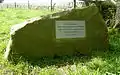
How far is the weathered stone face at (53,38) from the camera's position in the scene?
6.24 metres

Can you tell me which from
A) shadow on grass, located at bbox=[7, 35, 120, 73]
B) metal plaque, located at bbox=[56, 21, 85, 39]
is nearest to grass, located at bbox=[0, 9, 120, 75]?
shadow on grass, located at bbox=[7, 35, 120, 73]

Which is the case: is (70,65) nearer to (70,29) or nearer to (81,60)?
(81,60)

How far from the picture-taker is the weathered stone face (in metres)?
6.24

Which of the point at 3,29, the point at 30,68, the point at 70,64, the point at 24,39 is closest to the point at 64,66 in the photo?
the point at 70,64

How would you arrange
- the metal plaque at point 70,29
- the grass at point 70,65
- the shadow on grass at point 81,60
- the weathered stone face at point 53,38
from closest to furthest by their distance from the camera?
the grass at point 70,65, the shadow on grass at point 81,60, the weathered stone face at point 53,38, the metal plaque at point 70,29

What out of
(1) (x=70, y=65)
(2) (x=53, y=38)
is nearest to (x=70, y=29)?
(2) (x=53, y=38)

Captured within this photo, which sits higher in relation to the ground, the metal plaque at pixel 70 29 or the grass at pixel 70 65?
the metal plaque at pixel 70 29

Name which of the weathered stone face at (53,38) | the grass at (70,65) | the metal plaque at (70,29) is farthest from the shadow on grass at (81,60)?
the metal plaque at (70,29)

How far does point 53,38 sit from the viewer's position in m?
6.47

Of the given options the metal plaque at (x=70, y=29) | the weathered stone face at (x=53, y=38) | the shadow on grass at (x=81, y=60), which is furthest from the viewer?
the metal plaque at (x=70, y=29)

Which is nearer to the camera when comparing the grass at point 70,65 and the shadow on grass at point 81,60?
the grass at point 70,65

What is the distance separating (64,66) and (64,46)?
2.60 feet

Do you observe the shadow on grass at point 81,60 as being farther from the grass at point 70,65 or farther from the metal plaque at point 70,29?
the metal plaque at point 70,29

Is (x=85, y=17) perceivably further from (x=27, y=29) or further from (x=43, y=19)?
Answer: (x=27, y=29)
